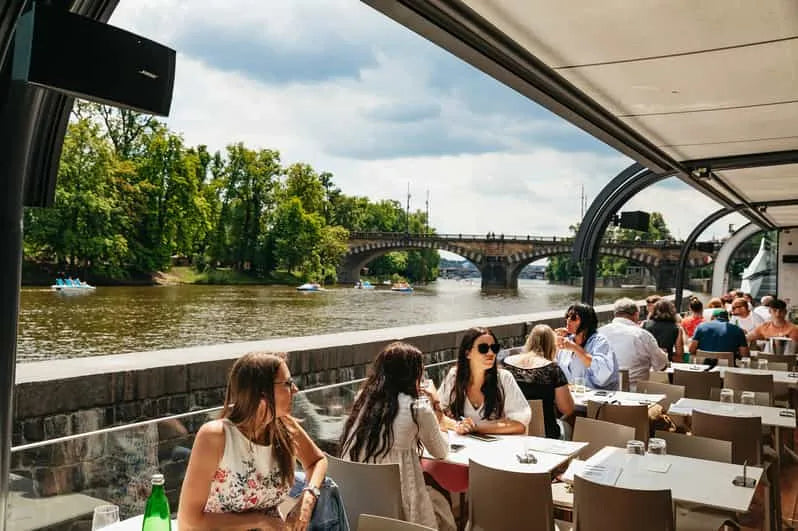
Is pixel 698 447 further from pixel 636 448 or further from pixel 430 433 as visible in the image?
pixel 430 433

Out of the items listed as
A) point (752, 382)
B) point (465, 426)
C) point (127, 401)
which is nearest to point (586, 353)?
point (752, 382)

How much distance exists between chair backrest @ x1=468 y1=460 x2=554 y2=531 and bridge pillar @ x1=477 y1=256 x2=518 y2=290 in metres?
50.9

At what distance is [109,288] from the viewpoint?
35.2 m

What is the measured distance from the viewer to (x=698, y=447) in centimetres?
351

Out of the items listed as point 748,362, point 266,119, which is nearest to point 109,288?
point 266,119

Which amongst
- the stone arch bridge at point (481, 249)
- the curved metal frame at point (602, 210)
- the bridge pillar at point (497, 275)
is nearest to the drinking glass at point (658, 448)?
the curved metal frame at point (602, 210)

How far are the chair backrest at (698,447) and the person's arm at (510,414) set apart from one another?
0.66 metres

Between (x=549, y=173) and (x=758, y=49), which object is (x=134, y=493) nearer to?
(x=758, y=49)

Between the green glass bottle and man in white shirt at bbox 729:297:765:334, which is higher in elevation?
man in white shirt at bbox 729:297:765:334

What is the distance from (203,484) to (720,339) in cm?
604

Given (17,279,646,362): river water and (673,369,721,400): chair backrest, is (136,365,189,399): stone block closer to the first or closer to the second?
(673,369,721,400): chair backrest

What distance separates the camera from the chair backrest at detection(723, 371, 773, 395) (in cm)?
553

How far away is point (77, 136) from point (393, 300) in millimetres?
17283

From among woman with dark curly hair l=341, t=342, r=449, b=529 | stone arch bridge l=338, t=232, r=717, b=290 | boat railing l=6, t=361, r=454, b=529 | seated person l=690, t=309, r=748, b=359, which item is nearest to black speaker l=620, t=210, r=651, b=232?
seated person l=690, t=309, r=748, b=359
